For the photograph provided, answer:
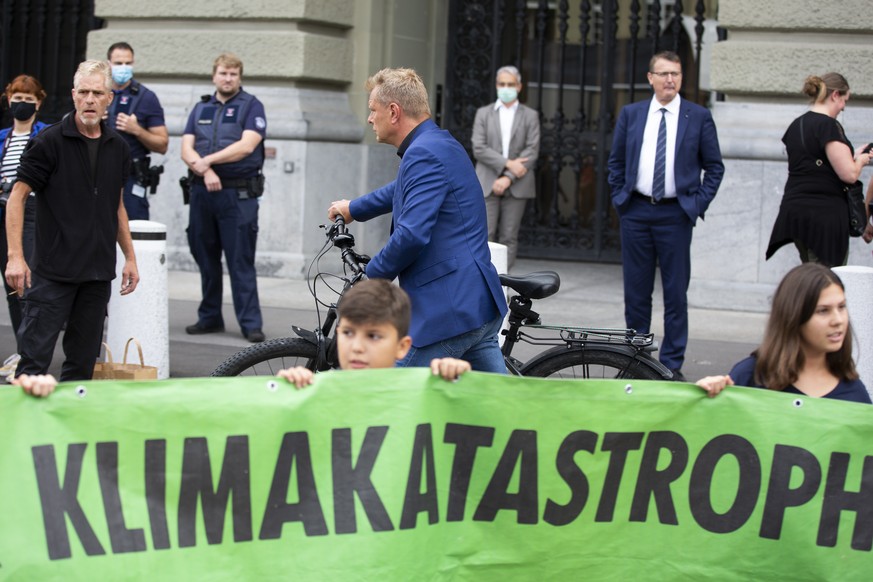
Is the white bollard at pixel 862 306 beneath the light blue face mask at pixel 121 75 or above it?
beneath

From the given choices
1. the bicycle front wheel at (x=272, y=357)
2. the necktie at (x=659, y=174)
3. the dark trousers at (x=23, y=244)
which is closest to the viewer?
the bicycle front wheel at (x=272, y=357)

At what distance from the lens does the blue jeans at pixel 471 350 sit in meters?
4.92

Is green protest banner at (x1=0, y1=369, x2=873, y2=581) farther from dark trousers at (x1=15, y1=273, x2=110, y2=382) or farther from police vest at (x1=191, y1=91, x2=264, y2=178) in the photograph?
police vest at (x1=191, y1=91, x2=264, y2=178)

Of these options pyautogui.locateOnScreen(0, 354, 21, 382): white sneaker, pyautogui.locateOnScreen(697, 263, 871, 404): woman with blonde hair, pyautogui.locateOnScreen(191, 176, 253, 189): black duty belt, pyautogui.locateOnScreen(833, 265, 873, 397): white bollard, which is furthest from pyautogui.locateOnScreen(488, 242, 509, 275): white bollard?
pyautogui.locateOnScreen(697, 263, 871, 404): woman with blonde hair

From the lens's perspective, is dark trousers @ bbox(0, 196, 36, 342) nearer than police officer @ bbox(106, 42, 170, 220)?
Yes

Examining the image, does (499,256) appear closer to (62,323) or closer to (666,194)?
(666,194)

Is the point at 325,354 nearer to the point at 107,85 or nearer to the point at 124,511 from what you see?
the point at 107,85

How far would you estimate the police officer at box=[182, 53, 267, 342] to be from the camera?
9.41 meters

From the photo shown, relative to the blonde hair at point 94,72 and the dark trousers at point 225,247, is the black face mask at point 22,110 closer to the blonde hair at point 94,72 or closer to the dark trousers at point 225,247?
the dark trousers at point 225,247

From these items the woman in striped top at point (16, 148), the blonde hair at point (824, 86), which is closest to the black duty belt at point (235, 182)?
the woman in striped top at point (16, 148)

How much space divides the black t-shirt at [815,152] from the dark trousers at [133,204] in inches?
176

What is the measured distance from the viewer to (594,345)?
617cm

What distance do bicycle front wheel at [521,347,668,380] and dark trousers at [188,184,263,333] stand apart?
142 inches

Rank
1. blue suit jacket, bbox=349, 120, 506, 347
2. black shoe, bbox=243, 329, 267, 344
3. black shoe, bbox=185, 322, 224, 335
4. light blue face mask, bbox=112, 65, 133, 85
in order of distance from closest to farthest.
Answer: blue suit jacket, bbox=349, 120, 506, 347
black shoe, bbox=243, 329, 267, 344
black shoe, bbox=185, 322, 224, 335
light blue face mask, bbox=112, 65, 133, 85
